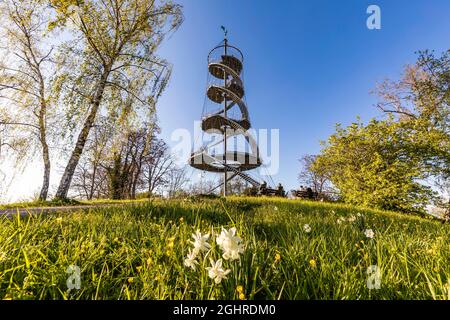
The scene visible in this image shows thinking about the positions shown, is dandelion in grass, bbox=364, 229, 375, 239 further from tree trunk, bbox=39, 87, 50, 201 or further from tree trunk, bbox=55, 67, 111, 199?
tree trunk, bbox=39, 87, 50, 201

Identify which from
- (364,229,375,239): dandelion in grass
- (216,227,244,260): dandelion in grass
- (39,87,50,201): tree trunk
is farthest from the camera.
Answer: (39,87,50,201): tree trunk

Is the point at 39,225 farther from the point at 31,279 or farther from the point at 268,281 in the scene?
the point at 268,281

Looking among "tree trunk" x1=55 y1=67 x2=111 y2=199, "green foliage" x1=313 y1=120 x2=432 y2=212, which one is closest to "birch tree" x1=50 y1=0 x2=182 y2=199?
"tree trunk" x1=55 y1=67 x2=111 y2=199

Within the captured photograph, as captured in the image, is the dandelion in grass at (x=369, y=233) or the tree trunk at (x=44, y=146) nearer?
the dandelion in grass at (x=369, y=233)

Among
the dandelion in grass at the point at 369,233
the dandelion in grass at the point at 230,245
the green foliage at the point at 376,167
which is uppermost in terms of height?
the green foliage at the point at 376,167

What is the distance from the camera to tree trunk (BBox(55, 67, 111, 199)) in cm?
998

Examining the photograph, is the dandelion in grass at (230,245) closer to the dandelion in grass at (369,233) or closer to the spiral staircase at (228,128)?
the dandelion in grass at (369,233)

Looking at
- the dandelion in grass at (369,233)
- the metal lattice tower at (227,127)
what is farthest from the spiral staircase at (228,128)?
the dandelion in grass at (369,233)

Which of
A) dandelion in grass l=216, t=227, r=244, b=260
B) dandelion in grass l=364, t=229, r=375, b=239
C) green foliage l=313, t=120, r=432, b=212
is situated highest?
green foliage l=313, t=120, r=432, b=212

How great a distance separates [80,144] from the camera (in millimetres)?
10445

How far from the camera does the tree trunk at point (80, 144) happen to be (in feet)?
32.7

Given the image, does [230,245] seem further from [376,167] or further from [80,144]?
[376,167]

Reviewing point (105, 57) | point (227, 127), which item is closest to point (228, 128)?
point (227, 127)
